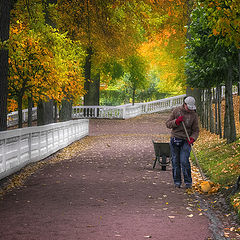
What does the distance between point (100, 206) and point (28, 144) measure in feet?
22.9

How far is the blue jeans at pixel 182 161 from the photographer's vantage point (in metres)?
10.7

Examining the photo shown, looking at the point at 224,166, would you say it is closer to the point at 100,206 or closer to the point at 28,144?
the point at 100,206

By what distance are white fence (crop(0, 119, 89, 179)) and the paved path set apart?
631 millimetres

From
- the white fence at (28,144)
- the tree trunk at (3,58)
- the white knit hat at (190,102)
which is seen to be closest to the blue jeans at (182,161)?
the white knit hat at (190,102)

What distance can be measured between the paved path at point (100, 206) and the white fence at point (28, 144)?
631 mm

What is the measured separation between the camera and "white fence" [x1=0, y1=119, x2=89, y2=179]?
12.4m

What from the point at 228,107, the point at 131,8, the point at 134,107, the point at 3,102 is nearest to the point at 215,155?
the point at 228,107

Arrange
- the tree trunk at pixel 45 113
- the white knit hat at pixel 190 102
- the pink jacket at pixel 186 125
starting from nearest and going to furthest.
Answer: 1. the white knit hat at pixel 190 102
2. the pink jacket at pixel 186 125
3. the tree trunk at pixel 45 113

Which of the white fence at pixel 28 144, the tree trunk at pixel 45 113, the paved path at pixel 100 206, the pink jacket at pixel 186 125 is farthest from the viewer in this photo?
the tree trunk at pixel 45 113

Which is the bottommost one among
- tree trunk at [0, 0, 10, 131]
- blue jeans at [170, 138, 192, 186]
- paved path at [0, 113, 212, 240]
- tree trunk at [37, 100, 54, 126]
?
paved path at [0, 113, 212, 240]

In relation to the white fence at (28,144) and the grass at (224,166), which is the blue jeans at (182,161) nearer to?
the grass at (224,166)

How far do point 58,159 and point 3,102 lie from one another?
404 centimetres

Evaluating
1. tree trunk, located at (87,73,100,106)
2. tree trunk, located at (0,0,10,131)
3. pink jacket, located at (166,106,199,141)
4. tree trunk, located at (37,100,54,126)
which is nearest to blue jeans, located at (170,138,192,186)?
pink jacket, located at (166,106,199,141)

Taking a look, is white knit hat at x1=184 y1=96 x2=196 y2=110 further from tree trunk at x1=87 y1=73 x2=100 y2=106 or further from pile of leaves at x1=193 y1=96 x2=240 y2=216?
tree trunk at x1=87 y1=73 x2=100 y2=106
